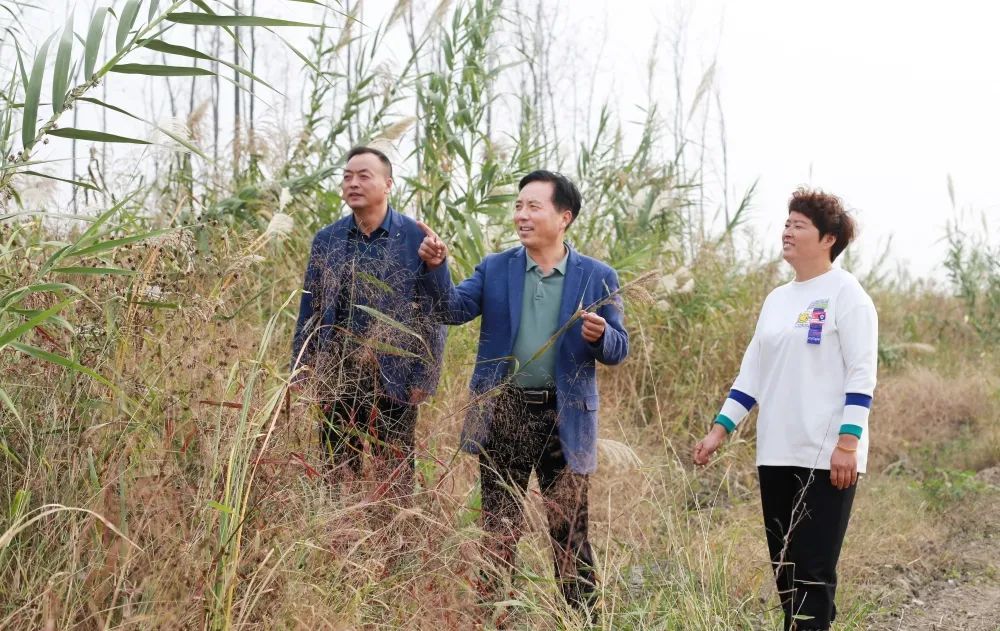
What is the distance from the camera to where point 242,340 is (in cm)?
A: 316

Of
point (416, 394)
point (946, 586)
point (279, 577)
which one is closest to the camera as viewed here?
point (279, 577)

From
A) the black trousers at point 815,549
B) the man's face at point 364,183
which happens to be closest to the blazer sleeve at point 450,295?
the man's face at point 364,183

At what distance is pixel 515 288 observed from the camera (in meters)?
3.49

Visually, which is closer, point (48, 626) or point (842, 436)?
point (48, 626)

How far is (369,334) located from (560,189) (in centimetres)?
94

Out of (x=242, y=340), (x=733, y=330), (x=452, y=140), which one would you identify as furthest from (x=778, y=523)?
(x=733, y=330)

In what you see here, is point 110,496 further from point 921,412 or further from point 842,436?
point 921,412

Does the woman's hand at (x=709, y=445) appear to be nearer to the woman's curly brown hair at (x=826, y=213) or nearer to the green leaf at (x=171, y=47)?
the woman's curly brown hair at (x=826, y=213)

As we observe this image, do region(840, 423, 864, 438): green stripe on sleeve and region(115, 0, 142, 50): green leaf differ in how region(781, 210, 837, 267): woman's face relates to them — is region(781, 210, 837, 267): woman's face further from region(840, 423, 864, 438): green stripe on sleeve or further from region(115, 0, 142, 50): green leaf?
region(115, 0, 142, 50): green leaf

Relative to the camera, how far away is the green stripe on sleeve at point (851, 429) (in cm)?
304

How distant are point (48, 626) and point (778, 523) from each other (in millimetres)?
2249

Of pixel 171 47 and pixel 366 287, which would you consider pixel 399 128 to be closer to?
pixel 366 287

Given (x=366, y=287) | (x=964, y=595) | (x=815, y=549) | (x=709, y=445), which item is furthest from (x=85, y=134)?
(x=964, y=595)

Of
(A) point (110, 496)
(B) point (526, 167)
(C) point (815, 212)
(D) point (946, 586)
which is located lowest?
(D) point (946, 586)
